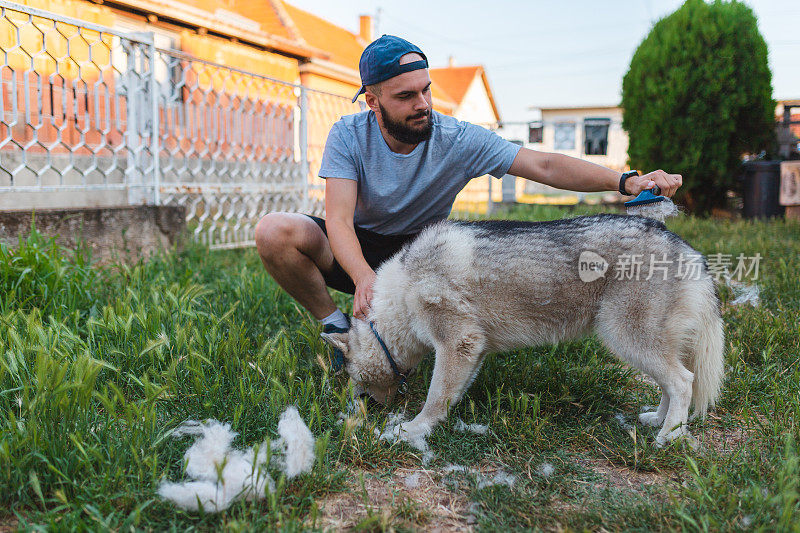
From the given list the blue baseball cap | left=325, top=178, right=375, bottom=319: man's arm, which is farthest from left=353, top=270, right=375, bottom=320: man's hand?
the blue baseball cap

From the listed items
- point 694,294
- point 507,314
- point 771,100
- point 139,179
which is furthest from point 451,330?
point 771,100

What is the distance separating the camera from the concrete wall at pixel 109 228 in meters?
4.02

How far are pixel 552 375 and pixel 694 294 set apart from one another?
2.67 feet

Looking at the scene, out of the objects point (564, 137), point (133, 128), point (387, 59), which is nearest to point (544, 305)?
point (387, 59)

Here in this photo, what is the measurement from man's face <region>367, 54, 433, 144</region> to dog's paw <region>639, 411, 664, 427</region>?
165 cm

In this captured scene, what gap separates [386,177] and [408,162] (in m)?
0.14

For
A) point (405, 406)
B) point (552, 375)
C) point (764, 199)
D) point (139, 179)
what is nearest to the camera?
point (405, 406)

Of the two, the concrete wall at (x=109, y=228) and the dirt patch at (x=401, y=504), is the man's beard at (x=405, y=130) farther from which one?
the concrete wall at (x=109, y=228)

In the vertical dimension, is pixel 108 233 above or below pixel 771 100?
below

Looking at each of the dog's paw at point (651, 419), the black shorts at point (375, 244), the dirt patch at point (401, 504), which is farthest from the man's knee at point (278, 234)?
the dog's paw at point (651, 419)

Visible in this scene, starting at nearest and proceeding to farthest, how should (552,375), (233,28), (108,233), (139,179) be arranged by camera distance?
1. (552,375)
2. (108,233)
3. (139,179)
4. (233,28)

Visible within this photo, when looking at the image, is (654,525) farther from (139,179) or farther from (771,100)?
(771,100)

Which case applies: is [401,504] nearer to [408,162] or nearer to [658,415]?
[658,415]

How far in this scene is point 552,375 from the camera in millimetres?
2781
